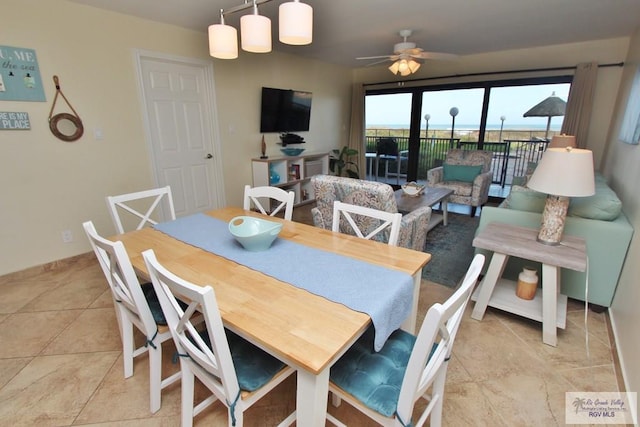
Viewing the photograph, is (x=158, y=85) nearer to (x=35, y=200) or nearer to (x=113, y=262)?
(x=35, y=200)

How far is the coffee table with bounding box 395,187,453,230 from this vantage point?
3.36 m

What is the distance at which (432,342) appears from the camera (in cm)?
82

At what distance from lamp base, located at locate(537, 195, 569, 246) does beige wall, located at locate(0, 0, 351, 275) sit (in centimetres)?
369

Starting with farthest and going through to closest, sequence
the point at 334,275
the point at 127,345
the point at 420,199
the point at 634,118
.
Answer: the point at 420,199 < the point at 634,118 < the point at 127,345 < the point at 334,275

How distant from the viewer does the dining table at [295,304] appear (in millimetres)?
884

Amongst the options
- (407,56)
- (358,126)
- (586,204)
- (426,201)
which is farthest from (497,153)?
(586,204)

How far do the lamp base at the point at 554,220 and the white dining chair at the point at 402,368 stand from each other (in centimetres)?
126

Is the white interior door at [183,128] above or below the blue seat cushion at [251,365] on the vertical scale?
above

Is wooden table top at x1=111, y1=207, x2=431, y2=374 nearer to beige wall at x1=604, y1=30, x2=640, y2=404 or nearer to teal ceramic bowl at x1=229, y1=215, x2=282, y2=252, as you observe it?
teal ceramic bowl at x1=229, y1=215, x2=282, y2=252

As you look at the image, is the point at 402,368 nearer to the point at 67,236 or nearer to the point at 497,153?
the point at 67,236

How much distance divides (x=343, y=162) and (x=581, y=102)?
3.58 metres

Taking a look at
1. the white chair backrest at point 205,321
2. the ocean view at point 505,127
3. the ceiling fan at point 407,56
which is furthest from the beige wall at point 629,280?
the ceiling fan at point 407,56

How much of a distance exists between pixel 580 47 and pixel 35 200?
6.60m

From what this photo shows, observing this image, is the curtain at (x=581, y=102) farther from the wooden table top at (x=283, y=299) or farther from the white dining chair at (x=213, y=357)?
the white dining chair at (x=213, y=357)
